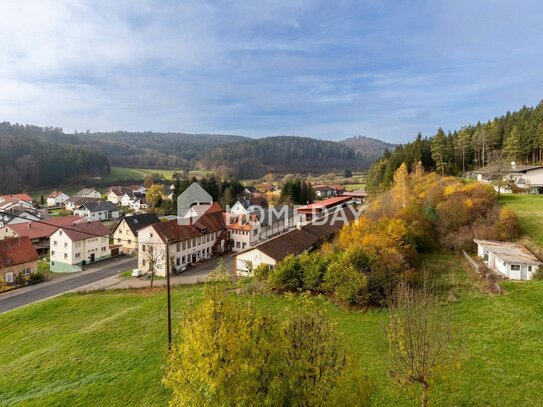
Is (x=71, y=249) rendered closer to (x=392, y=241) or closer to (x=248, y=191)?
(x=392, y=241)

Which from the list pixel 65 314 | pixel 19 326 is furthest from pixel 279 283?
pixel 19 326

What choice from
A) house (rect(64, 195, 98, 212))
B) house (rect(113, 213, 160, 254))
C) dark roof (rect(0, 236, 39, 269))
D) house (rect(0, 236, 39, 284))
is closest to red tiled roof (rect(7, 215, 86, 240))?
house (rect(113, 213, 160, 254))

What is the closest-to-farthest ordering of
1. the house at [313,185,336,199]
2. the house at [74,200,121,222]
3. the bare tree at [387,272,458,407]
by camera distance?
the bare tree at [387,272,458,407]
the house at [74,200,121,222]
the house at [313,185,336,199]

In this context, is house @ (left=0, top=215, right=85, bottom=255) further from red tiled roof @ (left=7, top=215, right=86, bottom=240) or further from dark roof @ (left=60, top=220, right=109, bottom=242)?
dark roof @ (left=60, top=220, right=109, bottom=242)

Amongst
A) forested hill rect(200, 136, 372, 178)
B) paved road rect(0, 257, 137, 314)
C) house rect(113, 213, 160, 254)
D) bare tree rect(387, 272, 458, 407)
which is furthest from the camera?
forested hill rect(200, 136, 372, 178)

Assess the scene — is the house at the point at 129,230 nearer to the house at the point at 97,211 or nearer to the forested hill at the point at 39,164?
the house at the point at 97,211

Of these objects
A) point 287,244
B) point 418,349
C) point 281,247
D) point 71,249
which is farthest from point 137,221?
point 418,349
